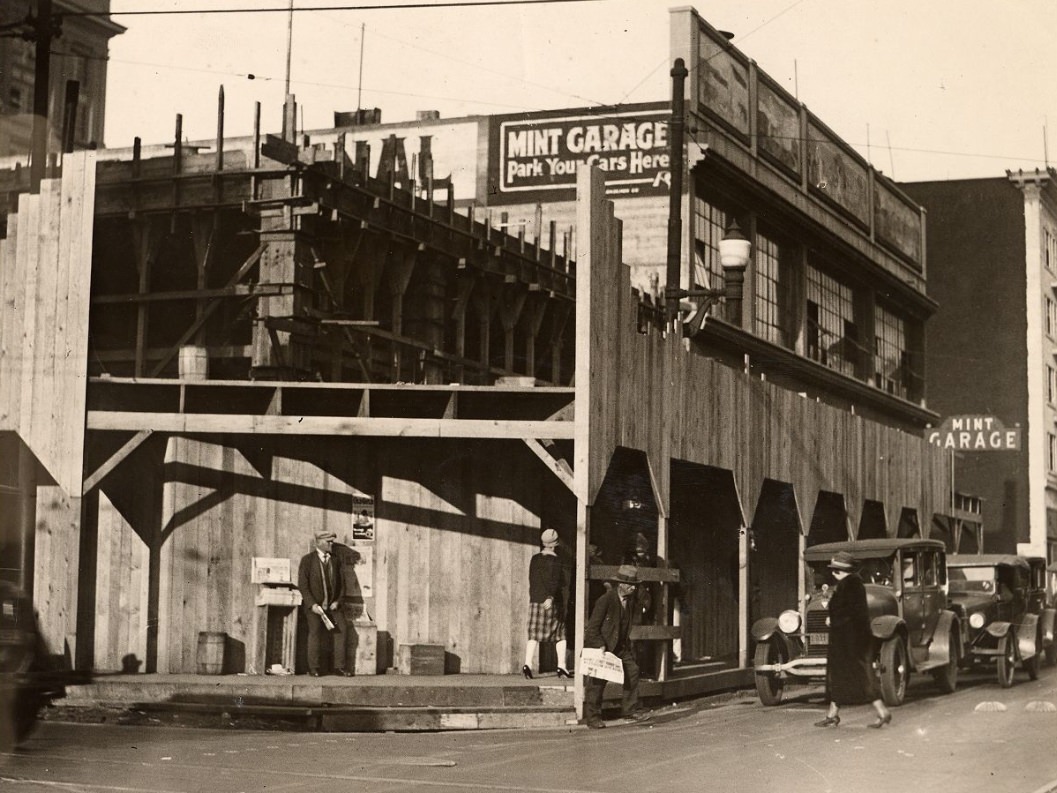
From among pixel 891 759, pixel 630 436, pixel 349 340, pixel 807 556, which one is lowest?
pixel 891 759

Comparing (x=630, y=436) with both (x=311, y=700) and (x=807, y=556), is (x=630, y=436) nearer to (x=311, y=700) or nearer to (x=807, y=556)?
(x=807, y=556)

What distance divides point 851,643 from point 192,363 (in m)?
10.8

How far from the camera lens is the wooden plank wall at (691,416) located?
1683 cm

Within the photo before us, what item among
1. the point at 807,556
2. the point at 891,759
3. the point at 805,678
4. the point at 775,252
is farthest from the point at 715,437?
the point at 775,252

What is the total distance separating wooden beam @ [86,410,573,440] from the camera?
16.8 m

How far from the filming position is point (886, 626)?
17812 mm

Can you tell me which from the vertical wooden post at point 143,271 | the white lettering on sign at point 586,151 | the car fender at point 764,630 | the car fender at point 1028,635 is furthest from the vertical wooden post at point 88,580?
the white lettering on sign at point 586,151

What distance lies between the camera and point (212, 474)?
18547 millimetres

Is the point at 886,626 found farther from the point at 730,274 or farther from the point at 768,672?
the point at 730,274

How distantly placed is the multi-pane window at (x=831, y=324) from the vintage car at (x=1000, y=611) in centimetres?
1233

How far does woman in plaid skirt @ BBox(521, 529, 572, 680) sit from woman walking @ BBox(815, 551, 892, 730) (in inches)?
147

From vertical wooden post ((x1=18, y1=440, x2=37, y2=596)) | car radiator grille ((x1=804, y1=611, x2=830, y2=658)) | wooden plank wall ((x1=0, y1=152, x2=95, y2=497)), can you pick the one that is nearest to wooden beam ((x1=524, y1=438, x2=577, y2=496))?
car radiator grille ((x1=804, y1=611, x2=830, y2=658))

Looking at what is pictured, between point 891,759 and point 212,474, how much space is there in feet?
29.9

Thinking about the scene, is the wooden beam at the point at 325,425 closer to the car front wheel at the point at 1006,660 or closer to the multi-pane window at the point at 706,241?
the car front wheel at the point at 1006,660
